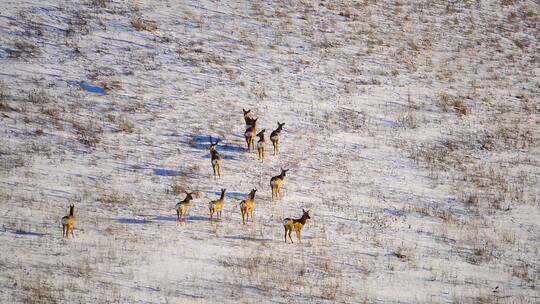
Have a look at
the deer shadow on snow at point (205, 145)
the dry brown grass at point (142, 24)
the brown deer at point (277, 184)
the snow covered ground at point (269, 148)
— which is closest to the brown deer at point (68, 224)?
the snow covered ground at point (269, 148)

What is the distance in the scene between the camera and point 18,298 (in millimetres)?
15453

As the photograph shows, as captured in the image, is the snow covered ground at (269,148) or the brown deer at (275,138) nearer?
the snow covered ground at (269,148)

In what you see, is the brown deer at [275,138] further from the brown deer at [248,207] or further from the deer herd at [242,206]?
the brown deer at [248,207]

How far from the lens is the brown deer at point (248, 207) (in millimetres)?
20250

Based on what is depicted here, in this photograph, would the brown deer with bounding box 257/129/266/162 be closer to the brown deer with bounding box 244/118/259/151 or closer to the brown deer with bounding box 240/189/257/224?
the brown deer with bounding box 244/118/259/151

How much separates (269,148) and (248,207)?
5568 mm

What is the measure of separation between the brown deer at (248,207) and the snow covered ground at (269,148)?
33 centimetres

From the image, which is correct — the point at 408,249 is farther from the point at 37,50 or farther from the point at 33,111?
the point at 37,50

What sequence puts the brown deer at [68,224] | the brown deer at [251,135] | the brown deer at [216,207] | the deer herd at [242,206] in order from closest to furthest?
the brown deer at [68,224]
the deer herd at [242,206]
the brown deer at [216,207]
the brown deer at [251,135]

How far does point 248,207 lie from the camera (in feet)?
67.1

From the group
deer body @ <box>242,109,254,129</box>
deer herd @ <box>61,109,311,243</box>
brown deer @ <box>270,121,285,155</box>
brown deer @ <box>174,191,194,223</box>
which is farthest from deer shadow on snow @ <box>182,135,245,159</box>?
brown deer @ <box>174,191,194,223</box>

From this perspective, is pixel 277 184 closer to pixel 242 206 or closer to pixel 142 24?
pixel 242 206

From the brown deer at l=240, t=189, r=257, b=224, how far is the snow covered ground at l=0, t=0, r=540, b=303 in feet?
1.08

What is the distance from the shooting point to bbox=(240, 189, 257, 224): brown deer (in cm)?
2025
